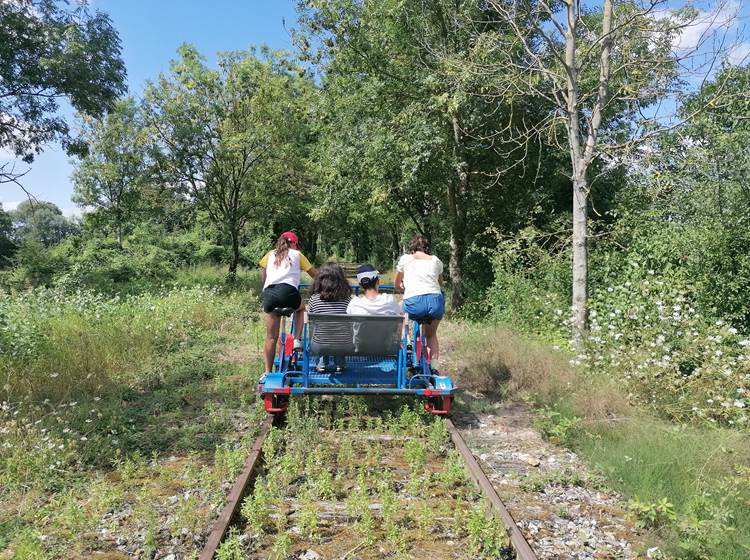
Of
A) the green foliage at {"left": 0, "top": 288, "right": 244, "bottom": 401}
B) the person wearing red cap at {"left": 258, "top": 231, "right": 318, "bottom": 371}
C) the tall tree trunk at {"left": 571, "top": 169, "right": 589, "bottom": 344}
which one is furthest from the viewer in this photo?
the tall tree trunk at {"left": 571, "top": 169, "right": 589, "bottom": 344}

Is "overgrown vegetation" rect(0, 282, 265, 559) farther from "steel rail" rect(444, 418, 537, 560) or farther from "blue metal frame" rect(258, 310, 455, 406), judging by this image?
"steel rail" rect(444, 418, 537, 560)

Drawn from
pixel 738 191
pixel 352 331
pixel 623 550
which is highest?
pixel 738 191

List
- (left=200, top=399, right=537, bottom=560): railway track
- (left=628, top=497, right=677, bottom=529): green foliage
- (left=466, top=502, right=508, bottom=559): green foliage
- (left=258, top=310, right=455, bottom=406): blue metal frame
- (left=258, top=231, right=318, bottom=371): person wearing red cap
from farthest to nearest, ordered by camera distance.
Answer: (left=258, top=231, right=318, bottom=371): person wearing red cap
(left=258, top=310, right=455, bottom=406): blue metal frame
(left=628, top=497, right=677, bottom=529): green foliage
(left=200, top=399, right=537, bottom=560): railway track
(left=466, top=502, right=508, bottom=559): green foliage

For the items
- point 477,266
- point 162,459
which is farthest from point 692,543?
point 477,266

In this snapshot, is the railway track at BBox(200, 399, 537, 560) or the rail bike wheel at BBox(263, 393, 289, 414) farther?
the rail bike wheel at BBox(263, 393, 289, 414)

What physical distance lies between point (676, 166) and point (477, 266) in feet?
26.0

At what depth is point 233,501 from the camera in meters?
3.94

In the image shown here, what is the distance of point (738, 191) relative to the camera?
9016 millimetres

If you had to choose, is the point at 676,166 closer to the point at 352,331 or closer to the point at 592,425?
the point at 592,425

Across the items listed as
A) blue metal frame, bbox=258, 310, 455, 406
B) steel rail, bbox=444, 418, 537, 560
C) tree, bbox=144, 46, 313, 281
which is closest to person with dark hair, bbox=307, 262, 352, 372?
blue metal frame, bbox=258, 310, 455, 406

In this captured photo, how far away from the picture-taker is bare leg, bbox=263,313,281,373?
6547 mm

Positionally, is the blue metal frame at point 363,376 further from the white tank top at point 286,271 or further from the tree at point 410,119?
the tree at point 410,119

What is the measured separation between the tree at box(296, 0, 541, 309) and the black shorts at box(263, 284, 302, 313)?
23.0 feet

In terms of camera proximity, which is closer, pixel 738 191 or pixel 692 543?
pixel 692 543
